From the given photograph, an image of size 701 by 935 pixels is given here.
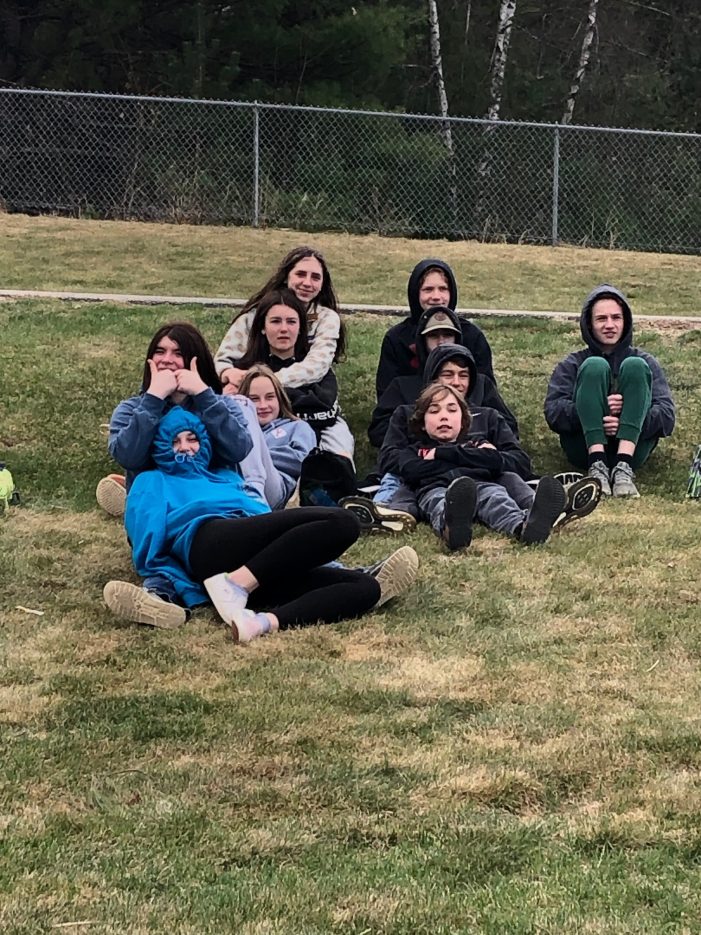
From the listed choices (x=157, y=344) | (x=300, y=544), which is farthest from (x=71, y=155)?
(x=300, y=544)

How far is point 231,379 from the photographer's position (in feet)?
18.9

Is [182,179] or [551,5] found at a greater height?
[551,5]

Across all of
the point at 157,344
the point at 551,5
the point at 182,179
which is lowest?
the point at 157,344

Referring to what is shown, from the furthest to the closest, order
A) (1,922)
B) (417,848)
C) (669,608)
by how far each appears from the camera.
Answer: (669,608) → (417,848) → (1,922)

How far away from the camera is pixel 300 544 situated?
3.99 metres

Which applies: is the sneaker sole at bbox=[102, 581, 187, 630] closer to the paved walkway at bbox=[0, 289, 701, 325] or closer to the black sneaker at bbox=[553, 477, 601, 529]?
the black sneaker at bbox=[553, 477, 601, 529]

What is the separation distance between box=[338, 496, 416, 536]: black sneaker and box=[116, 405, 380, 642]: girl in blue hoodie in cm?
87

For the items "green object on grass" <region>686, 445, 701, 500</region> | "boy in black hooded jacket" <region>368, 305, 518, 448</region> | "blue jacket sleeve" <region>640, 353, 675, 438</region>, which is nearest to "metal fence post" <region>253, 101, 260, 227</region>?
"boy in black hooded jacket" <region>368, 305, 518, 448</region>

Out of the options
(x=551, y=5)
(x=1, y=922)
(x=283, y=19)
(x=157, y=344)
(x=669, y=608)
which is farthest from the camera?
(x=551, y=5)

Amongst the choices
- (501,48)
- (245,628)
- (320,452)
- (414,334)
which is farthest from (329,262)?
(501,48)

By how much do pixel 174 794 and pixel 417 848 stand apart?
60 cm

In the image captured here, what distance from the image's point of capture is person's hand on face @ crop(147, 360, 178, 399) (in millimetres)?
4395

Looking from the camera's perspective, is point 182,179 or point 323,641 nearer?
point 323,641

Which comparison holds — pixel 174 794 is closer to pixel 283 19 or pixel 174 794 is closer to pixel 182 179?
pixel 182 179
